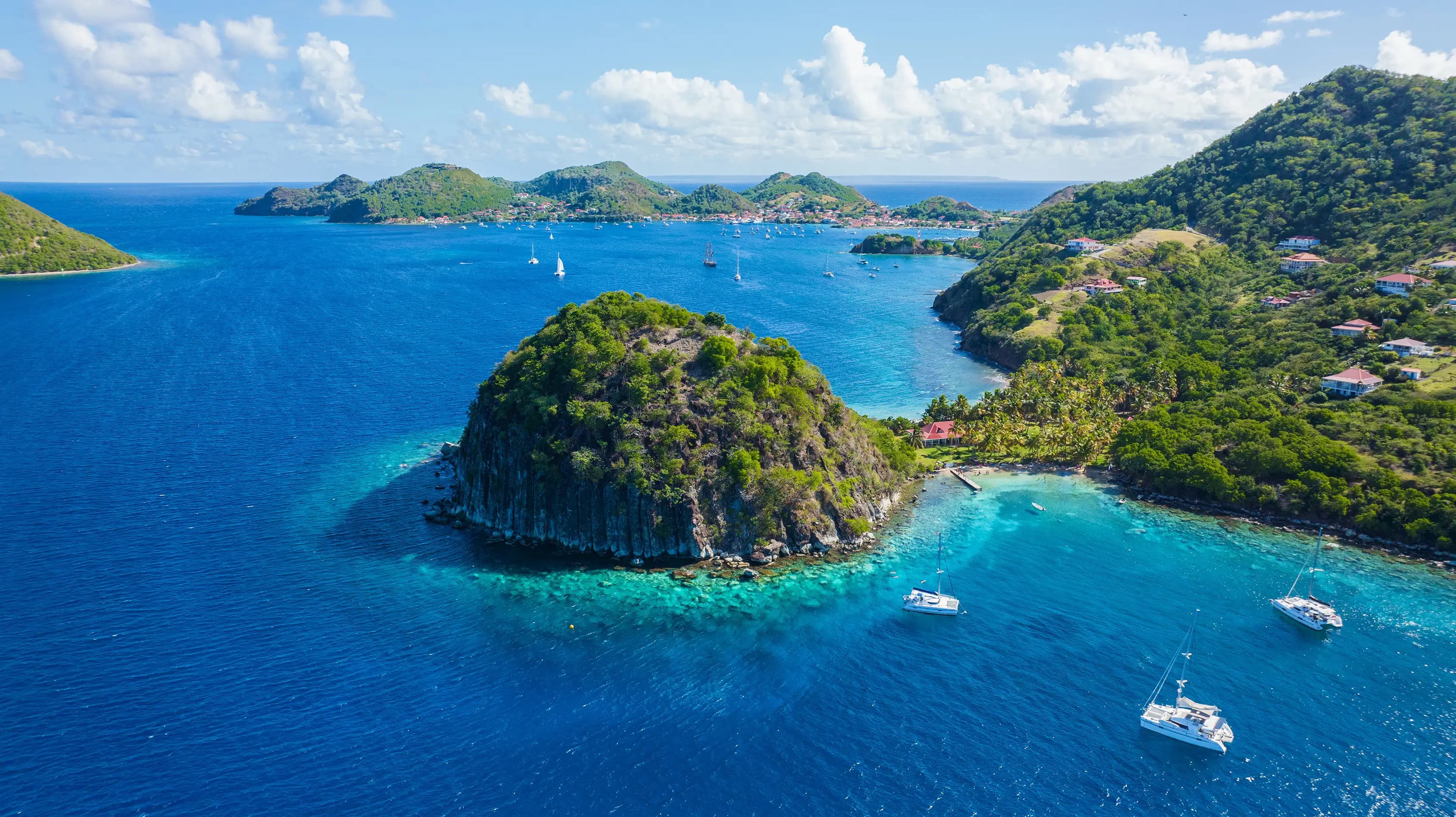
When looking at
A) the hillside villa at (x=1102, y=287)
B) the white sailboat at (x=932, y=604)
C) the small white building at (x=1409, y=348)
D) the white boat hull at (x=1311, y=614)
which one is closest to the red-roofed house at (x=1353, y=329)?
the small white building at (x=1409, y=348)

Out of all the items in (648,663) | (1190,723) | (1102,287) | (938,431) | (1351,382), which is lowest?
(648,663)

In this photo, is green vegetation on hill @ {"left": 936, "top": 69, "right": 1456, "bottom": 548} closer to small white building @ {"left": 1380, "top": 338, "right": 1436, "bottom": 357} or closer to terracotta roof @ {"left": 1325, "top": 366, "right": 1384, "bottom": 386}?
small white building @ {"left": 1380, "top": 338, "right": 1436, "bottom": 357}

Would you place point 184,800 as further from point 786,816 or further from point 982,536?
point 982,536

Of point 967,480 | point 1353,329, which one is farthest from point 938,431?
point 1353,329

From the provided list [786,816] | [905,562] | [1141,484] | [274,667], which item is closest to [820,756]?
[786,816]

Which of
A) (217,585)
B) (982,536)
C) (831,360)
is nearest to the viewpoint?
(217,585)

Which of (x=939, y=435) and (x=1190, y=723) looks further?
(x=939, y=435)

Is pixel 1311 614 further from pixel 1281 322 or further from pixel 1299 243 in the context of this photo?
pixel 1299 243
